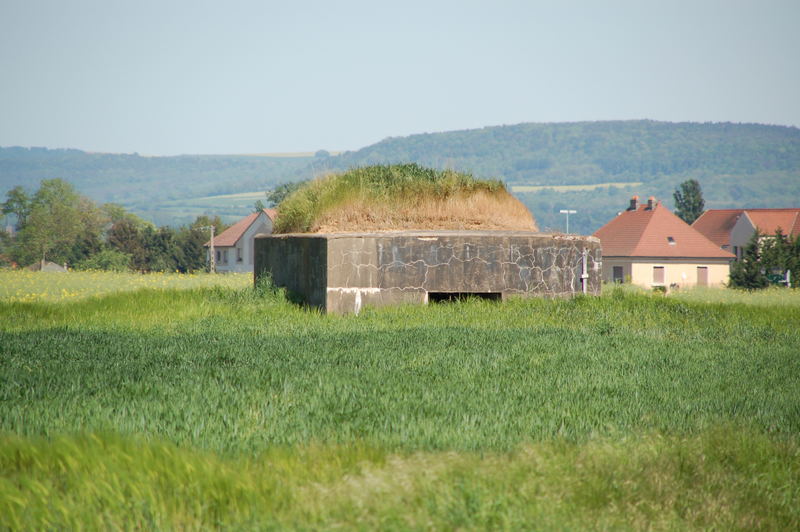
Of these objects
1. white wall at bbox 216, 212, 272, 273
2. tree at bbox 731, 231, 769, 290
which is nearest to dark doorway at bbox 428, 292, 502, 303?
tree at bbox 731, 231, 769, 290

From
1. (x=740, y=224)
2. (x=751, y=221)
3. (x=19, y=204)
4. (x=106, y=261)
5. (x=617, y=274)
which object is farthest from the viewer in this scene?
(x=19, y=204)

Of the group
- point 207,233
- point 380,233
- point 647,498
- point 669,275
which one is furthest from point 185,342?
point 207,233

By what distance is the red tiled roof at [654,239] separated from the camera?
6253cm

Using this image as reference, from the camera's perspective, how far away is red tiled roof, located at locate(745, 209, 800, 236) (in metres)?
62.2

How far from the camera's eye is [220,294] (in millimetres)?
16891

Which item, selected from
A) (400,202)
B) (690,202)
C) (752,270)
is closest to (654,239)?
(752,270)

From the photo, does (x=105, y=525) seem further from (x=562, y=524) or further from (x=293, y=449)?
(x=562, y=524)

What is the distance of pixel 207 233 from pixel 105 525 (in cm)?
8419

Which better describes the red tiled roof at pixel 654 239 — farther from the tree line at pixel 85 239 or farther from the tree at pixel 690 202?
the tree line at pixel 85 239

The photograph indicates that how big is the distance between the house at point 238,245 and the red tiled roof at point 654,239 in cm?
3159

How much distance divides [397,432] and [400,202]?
1161 cm

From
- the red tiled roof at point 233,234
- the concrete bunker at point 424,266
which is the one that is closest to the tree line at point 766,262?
the concrete bunker at point 424,266

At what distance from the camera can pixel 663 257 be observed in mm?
62312

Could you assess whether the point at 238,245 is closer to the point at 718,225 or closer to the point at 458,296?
the point at 718,225
